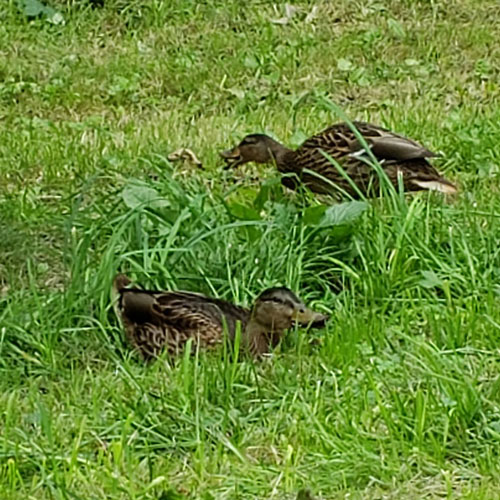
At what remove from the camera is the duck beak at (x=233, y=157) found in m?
6.92

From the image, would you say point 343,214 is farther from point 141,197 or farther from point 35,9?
point 35,9

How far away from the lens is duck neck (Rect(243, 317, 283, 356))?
16.3ft

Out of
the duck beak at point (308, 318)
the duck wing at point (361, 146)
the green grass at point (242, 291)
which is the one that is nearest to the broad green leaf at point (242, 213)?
the green grass at point (242, 291)

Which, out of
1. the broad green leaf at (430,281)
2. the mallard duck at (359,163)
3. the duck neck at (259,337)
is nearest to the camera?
the duck neck at (259,337)

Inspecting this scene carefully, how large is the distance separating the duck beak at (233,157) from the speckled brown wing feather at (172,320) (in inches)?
73.6

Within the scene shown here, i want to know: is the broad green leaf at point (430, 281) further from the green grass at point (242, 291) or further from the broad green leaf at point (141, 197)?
the broad green leaf at point (141, 197)

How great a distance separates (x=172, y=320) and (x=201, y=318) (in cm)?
12

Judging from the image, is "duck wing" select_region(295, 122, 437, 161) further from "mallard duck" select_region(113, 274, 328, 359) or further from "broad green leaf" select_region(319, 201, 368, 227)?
"mallard duck" select_region(113, 274, 328, 359)

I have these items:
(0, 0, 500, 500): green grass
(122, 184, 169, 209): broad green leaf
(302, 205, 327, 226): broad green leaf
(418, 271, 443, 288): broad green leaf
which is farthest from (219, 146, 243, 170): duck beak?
(418, 271, 443, 288): broad green leaf

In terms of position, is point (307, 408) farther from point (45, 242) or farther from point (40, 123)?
point (40, 123)

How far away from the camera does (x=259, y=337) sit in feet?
16.4

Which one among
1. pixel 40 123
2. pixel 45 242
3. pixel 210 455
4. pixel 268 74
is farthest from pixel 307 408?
pixel 268 74

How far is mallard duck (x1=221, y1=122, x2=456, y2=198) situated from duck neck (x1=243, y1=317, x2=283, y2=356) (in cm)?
139

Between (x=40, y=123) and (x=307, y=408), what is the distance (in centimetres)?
460
